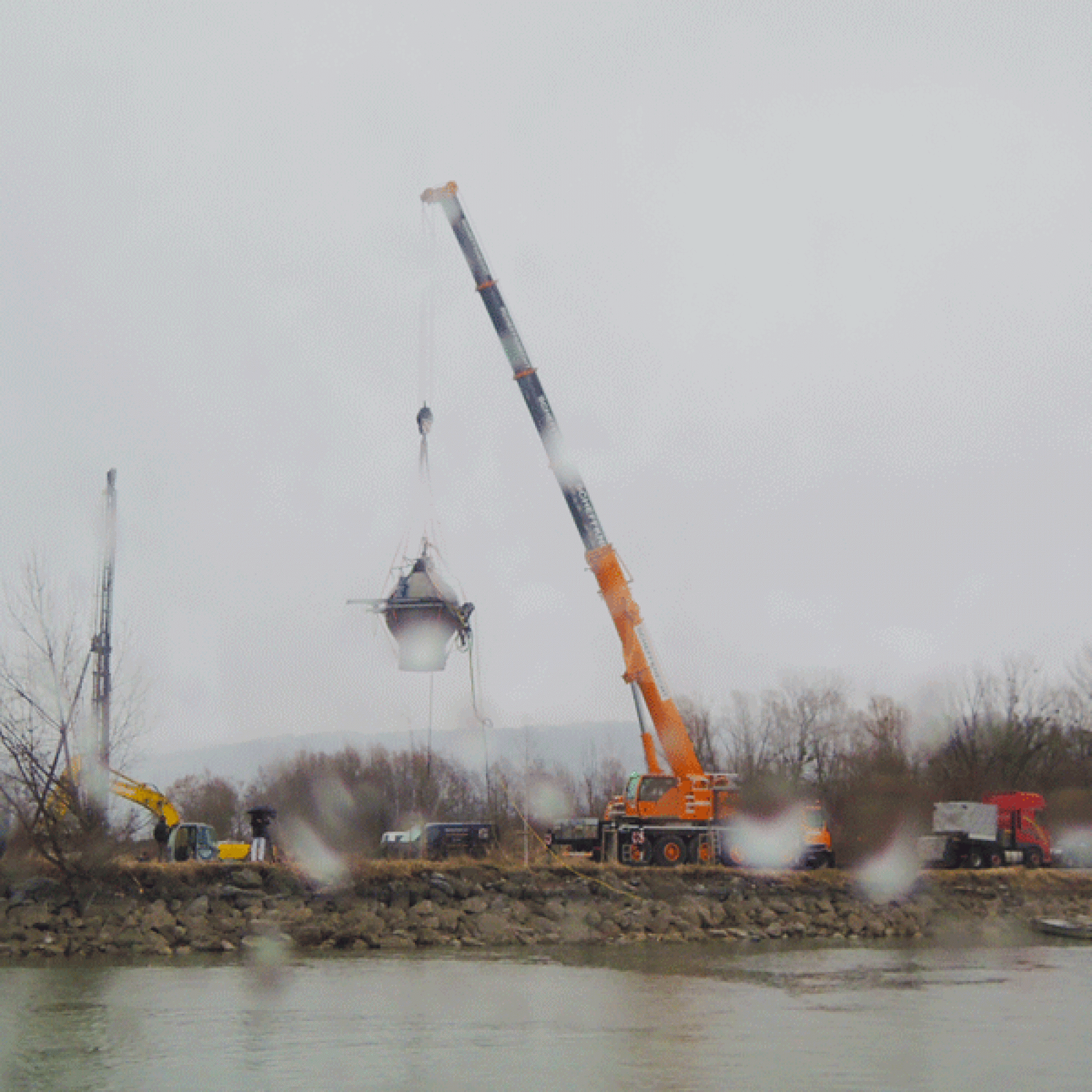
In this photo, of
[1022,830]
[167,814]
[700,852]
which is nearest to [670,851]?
[700,852]

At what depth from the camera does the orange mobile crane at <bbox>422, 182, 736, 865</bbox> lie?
38125 millimetres

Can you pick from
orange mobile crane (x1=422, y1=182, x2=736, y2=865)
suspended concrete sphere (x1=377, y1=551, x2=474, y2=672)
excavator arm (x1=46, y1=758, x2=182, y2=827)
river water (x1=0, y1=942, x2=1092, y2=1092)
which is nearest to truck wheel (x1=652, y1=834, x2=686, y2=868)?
orange mobile crane (x1=422, y1=182, x2=736, y2=865)

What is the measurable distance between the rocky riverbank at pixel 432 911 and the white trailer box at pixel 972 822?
20.3 feet

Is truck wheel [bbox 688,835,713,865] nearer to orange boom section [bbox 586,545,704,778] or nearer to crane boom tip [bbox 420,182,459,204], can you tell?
orange boom section [bbox 586,545,704,778]

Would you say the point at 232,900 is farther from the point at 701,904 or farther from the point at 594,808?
the point at 594,808

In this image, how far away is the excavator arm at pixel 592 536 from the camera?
38.3 metres

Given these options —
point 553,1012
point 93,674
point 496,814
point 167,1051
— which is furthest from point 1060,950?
point 496,814

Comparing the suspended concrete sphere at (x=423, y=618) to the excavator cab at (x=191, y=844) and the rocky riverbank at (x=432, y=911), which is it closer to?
the rocky riverbank at (x=432, y=911)

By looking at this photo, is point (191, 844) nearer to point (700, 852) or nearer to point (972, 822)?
point (700, 852)

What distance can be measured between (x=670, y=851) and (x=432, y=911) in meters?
7.54

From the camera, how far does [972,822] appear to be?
45219 millimetres

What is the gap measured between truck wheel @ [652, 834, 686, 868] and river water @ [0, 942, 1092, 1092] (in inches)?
268

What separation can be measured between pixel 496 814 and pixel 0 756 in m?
43.7

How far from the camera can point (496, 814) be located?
7675 cm
